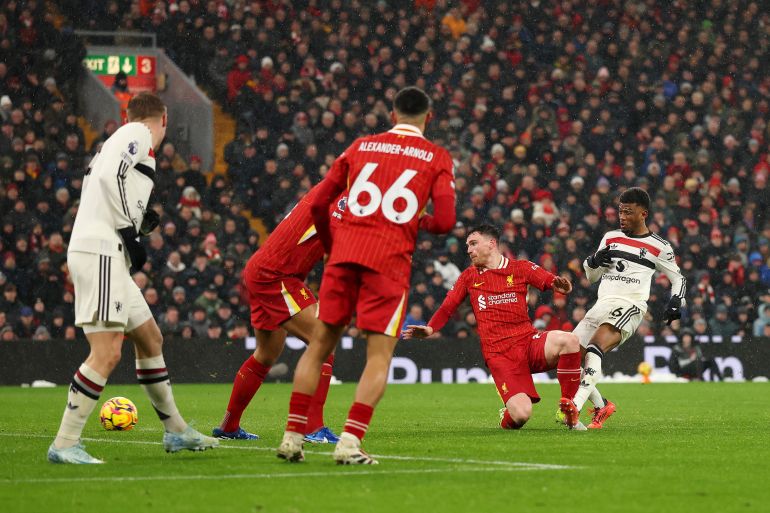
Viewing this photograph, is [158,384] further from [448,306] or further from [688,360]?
[688,360]

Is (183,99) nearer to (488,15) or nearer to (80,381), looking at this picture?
(488,15)

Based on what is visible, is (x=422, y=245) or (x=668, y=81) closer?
(x=422, y=245)

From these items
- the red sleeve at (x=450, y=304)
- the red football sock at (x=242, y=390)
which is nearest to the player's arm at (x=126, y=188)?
the red football sock at (x=242, y=390)

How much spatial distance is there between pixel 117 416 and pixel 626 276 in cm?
473

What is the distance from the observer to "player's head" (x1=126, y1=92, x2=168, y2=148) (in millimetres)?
8227

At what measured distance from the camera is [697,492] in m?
6.48

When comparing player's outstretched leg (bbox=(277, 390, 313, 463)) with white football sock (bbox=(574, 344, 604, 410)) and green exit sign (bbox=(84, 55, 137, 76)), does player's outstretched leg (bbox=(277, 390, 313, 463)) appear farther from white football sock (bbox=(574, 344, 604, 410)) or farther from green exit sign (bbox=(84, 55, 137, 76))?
green exit sign (bbox=(84, 55, 137, 76))

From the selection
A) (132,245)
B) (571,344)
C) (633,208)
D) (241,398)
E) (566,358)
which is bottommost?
(241,398)

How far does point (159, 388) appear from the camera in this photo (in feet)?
26.8

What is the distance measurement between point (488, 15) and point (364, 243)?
21.4 metres

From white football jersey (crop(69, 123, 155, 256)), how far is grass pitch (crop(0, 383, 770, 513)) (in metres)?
1.35

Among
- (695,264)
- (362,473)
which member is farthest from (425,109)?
(695,264)

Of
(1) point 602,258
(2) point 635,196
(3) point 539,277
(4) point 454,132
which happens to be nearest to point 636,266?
(1) point 602,258

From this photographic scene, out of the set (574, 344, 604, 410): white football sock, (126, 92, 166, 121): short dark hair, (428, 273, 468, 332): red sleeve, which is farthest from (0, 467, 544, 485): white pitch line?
(574, 344, 604, 410): white football sock
